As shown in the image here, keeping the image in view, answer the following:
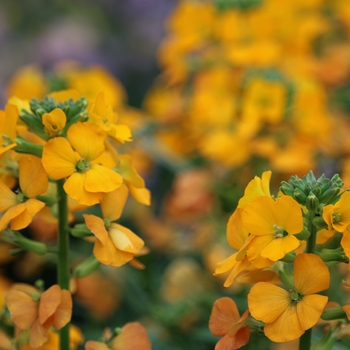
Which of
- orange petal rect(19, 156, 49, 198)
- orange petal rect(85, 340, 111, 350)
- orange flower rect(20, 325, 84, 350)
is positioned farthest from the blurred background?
orange petal rect(19, 156, 49, 198)

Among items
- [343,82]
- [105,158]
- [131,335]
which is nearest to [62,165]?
[105,158]

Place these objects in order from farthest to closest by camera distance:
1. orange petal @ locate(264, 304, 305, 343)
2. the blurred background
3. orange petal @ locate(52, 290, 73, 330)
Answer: the blurred background < orange petal @ locate(52, 290, 73, 330) < orange petal @ locate(264, 304, 305, 343)

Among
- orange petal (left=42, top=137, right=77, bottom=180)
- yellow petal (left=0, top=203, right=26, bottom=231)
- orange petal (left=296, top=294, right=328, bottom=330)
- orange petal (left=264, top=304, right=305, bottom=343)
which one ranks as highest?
orange petal (left=42, top=137, right=77, bottom=180)

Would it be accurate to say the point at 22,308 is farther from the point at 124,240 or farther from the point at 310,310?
the point at 310,310

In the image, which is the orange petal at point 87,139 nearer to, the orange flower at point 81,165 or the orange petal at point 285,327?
the orange flower at point 81,165

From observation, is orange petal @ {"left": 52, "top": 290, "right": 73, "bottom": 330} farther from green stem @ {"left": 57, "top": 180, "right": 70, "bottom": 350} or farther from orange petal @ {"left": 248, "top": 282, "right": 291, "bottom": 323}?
orange petal @ {"left": 248, "top": 282, "right": 291, "bottom": 323}

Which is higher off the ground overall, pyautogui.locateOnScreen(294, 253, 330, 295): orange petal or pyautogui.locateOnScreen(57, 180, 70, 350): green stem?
pyautogui.locateOnScreen(294, 253, 330, 295): orange petal

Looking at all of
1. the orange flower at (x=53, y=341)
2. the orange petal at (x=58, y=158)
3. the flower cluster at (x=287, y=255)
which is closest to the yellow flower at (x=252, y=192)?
the flower cluster at (x=287, y=255)
